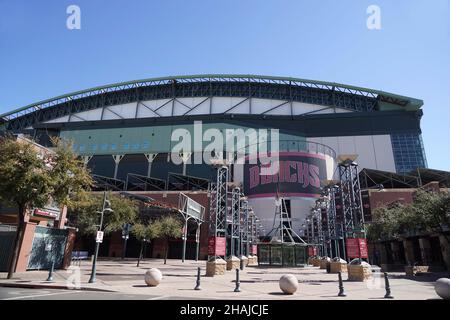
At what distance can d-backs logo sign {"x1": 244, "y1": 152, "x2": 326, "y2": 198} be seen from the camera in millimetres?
64688

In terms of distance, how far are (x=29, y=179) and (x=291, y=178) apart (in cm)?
5419

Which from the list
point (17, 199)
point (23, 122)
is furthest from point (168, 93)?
point (17, 199)

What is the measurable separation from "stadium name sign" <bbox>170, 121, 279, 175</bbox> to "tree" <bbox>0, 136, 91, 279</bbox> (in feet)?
183

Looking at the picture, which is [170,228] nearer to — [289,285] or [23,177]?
[23,177]

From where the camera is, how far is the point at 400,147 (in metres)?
77.4

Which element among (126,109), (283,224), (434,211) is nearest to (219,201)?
(434,211)

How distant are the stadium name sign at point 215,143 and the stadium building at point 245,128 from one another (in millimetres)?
854

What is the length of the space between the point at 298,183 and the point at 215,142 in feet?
83.3

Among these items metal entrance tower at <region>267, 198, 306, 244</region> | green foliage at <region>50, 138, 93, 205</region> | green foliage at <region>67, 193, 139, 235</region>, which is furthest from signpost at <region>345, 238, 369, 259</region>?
metal entrance tower at <region>267, 198, 306, 244</region>

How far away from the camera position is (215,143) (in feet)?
260

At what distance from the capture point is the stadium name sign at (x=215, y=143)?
7725 centimetres

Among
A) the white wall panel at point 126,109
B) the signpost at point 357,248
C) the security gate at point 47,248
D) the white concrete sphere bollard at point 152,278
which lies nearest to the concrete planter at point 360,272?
the signpost at point 357,248

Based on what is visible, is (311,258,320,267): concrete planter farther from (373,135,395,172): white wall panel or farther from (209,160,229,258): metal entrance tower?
(373,135,395,172): white wall panel
